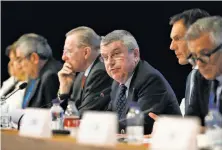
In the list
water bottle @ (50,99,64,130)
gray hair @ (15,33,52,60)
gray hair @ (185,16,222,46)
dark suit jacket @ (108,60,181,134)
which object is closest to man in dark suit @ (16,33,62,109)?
gray hair @ (15,33,52,60)

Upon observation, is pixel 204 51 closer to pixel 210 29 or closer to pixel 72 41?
pixel 210 29

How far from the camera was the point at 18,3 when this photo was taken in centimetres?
582

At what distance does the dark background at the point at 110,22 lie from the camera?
15.8 feet

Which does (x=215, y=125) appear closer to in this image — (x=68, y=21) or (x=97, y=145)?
(x=97, y=145)

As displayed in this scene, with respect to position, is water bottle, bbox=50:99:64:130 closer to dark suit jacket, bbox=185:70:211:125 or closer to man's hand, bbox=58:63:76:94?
dark suit jacket, bbox=185:70:211:125

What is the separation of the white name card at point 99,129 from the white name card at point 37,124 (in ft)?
0.94

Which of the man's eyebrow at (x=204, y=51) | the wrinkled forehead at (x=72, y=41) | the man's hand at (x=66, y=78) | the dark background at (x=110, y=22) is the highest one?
the dark background at (x=110, y=22)

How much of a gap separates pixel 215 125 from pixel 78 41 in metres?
2.29

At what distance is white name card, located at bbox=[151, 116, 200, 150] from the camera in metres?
1.69

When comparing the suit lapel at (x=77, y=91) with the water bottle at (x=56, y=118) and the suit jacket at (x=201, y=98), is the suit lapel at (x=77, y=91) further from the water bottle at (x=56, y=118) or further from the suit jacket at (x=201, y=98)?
the suit jacket at (x=201, y=98)

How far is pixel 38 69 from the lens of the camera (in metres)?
5.09

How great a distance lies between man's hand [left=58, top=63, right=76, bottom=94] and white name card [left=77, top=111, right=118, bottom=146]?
7.61 ft

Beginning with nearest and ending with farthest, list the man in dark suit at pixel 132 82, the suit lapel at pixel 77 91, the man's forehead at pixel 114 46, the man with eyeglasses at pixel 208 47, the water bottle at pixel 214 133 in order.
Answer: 1. the water bottle at pixel 214 133
2. the man with eyeglasses at pixel 208 47
3. the man in dark suit at pixel 132 82
4. the man's forehead at pixel 114 46
5. the suit lapel at pixel 77 91

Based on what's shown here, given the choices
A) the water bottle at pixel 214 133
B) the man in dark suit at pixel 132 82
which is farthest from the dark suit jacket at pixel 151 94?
the water bottle at pixel 214 133
